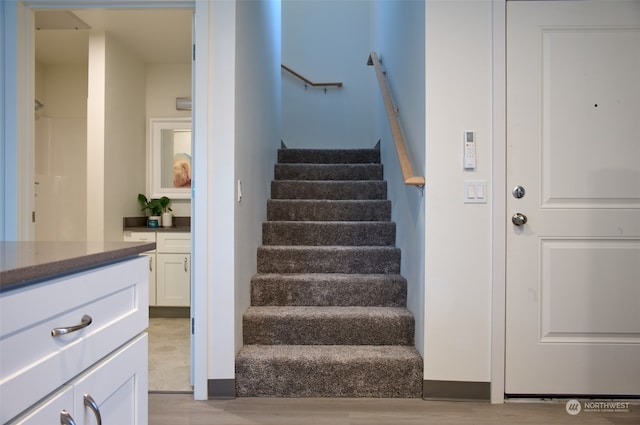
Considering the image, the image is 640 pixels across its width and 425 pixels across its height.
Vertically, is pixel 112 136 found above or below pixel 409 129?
above

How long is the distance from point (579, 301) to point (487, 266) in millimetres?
529

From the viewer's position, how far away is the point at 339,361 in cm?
209

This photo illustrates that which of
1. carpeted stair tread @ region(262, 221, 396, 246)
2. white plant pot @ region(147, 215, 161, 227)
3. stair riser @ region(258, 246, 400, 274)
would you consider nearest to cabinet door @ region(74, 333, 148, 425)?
stair riser @ region(258, 246, 400, 274)

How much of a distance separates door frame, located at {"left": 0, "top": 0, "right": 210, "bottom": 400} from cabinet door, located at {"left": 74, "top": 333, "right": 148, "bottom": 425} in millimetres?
925

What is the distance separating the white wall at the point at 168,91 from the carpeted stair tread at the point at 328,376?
96.4 inches

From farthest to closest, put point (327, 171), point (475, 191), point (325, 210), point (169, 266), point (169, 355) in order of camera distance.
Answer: point (327, 171) < point (169, 266) < point (325, 210) < point (169, 355) < point (475, 191)

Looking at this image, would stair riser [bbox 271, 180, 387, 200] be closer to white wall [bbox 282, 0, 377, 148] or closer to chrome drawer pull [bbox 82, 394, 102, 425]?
white wall [bbox 282, 0, 377, 148]

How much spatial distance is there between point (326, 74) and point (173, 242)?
117 inches

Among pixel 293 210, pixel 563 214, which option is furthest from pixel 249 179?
pixel 563 214

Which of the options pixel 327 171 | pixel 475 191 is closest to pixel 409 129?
pixel 475 191

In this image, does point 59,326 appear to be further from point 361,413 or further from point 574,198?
point 574,198

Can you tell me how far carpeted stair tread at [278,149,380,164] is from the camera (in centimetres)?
411

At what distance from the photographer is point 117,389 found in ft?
3.28

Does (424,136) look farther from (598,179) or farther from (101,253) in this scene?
(101,253)
